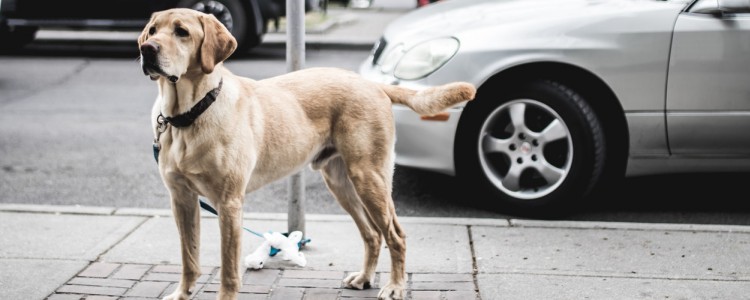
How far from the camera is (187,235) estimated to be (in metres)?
4.04

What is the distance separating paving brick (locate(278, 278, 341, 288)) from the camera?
14.4 ft

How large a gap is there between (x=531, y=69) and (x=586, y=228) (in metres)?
0.96

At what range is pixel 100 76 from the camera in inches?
424

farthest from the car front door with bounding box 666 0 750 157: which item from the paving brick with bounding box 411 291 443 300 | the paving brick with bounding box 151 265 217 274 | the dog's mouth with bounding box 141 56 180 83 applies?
the dog's mouth with bounding box 141 56 180 83

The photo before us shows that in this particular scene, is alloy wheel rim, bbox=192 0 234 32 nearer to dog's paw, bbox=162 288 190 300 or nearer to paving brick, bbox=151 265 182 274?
paving brick, bbox=151 265 182 274

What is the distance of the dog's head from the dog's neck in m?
0.06

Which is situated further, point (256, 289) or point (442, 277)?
point (442, 277)

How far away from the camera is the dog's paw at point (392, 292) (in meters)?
4.15

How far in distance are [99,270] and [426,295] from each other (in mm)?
1545

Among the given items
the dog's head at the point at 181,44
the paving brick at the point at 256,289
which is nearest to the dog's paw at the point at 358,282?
the paving brick at the point at 256,289

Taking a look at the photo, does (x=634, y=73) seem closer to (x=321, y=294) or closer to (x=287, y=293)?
(x=321, y=294)

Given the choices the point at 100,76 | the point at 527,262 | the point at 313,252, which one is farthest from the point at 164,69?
the point at 100,76

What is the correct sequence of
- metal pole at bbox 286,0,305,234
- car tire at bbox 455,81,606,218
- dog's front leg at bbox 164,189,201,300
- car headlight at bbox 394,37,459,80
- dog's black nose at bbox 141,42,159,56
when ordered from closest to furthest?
dog's black nose at bbox 141,42,159,56
dog's front leg at bbox 164,189,201,300
metal pole at bbox 286,0,305,234
car tire at bbox 455,81,606,218
car headlight at bbox 394,37,459,80

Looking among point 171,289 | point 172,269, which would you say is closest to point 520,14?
point 172,269
